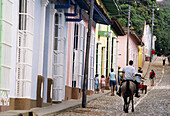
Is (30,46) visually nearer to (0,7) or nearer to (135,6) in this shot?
(0,7)

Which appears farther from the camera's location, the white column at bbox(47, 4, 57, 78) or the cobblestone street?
the white column at bbox(47, 4, 57, 78)

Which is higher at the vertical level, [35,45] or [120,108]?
[35,45]

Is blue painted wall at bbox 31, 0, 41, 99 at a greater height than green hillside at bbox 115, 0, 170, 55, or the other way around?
green hillside at bbox 115, 0, 170, 55

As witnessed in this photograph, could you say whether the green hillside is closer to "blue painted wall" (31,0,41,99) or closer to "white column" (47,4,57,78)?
"white column" (47,4,57,78)

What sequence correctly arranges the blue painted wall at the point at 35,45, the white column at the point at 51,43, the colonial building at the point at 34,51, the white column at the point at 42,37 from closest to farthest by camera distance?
the colonial building at the point at 34,51
the blue painted wall at the point at 35,45
the white column at the point at 42,37
the white column at the point at 51,43

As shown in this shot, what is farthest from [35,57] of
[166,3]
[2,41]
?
[166,3]

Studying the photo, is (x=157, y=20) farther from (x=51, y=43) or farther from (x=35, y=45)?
(x=35, y=45)

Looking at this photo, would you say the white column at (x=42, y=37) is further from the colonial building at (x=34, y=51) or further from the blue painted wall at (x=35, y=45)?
the blue painted wall at (x=35, y=45)

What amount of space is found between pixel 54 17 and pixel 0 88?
714cm

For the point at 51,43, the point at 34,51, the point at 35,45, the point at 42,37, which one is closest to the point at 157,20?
the point at 51,43

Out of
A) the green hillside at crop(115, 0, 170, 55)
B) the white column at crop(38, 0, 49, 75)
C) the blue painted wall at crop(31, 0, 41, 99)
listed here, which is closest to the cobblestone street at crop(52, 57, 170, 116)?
the blue painted wall at crop(31, 0, 41, 99)

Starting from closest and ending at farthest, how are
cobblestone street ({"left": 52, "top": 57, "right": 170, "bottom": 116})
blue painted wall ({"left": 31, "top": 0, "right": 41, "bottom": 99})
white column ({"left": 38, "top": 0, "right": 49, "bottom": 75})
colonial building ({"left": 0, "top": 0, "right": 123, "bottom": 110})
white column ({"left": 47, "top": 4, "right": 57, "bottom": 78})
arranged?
colonial building ({"left": 0, "top": 0, "right": 123, "bottom": 110})
blue painted wall ({"left": 31, "top": 0, "right": 41, "bottom": 99})
cobblestone street ({"left": 52, "top": 57, "right": 170, "bottom": 116})
white column ({"left": 38, "top": 0, "right": 49, "bottom": 75})
white column ({"left": 47, "top": 4, "right": 57, "bottom": 78})

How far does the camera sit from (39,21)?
16.4m

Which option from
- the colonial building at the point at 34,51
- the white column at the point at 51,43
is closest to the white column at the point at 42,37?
the colonial building at the point at 34,51
